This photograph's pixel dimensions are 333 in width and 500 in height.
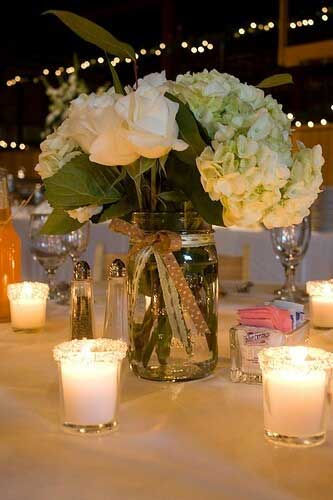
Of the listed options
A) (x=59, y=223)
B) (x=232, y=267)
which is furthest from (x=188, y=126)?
(x=232, y=267)

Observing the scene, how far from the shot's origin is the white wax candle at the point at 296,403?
31.0 inches

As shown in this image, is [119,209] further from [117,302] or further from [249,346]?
[249,346]

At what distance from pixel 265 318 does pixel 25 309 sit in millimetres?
508

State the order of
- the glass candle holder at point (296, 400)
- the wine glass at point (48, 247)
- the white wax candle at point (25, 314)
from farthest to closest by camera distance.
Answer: the wine glass at point (48, 247) → the white wax candle at point (25, 314) → the glass candle holder at point (296, 400)

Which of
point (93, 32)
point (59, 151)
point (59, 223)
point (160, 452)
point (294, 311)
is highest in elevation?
point (93, 32)

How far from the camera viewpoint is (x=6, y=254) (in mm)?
1450

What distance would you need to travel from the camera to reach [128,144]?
0.91 metres

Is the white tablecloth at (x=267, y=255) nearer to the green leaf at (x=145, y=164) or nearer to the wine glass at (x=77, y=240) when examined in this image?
the wine glass at (x=77, y=240)

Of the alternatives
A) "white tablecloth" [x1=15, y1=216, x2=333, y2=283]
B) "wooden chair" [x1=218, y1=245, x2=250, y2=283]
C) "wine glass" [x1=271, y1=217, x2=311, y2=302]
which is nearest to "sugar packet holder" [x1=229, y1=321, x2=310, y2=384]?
"wine glass" [x1=271, y1=217, x2=311, y2=302]

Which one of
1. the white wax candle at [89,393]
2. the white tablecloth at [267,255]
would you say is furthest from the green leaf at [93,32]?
the white tablecloth at [267,255]

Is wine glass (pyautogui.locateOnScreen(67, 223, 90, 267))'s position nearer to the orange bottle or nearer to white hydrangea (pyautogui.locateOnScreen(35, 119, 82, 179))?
the orange bottle

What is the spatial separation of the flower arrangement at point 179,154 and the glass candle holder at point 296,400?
207mm

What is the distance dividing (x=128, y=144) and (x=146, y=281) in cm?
21

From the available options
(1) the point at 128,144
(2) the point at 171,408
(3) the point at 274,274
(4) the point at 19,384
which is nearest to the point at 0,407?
(4) the point at 19,384
